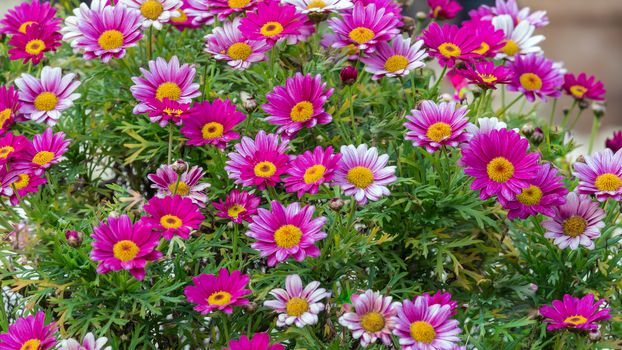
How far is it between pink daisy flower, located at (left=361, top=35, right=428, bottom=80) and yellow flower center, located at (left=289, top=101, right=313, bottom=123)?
0.11 metres

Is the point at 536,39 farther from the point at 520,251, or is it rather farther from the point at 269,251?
the point at 269,251

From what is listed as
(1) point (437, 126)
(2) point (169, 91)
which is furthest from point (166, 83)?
(1) point (437, 126)

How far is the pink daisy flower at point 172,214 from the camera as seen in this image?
1093 millimetres

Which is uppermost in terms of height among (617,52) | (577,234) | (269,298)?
(577,234)

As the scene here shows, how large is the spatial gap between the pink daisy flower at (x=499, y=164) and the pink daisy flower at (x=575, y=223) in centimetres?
9

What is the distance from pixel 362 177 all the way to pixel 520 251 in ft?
0.95

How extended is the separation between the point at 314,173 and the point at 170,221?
17cm

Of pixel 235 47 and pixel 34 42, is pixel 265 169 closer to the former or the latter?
pixel 235 47

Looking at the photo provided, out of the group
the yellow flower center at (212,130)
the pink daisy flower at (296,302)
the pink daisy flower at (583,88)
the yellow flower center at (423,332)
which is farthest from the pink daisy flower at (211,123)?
the pink daisy flower at (583,88)

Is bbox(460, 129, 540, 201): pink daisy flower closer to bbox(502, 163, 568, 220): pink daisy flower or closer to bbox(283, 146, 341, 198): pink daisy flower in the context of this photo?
bbox(502, 163, 568, 220): pink daisy flower

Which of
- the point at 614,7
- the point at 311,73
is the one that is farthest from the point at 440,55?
the point at 614,7

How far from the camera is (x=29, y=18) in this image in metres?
1.46

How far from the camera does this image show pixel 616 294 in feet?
4.34

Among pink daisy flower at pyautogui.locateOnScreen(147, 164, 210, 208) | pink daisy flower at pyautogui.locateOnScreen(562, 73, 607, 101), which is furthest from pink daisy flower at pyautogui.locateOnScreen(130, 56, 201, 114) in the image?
pink daisy flower at pyautogui.locateOnScreen(562, 73, 607, 101)
